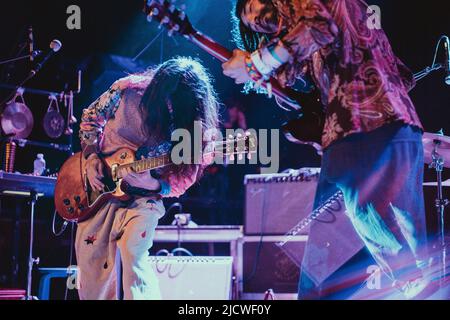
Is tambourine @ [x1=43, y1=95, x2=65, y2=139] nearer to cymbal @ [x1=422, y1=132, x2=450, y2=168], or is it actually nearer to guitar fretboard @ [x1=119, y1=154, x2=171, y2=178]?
guitar fretboard @ [x1=119, y1=154, x2=171, y2=178]

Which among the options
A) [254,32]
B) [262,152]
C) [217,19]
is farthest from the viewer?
[217,19]

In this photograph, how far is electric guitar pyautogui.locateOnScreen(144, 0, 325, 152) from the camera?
7.39ft

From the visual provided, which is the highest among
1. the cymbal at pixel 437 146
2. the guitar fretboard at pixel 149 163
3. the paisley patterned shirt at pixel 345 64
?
the paisley patterned shirt at pixel 345 64

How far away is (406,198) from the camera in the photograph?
6.50 ft

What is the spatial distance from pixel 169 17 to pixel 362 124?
1.02 meters

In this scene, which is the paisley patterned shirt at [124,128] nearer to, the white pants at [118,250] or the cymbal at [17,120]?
the white pants at [118,250]

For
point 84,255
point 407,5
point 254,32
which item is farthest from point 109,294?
point 407,5

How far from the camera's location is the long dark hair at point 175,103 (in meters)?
3.09

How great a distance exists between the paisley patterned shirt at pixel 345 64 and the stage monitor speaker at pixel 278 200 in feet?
5.75

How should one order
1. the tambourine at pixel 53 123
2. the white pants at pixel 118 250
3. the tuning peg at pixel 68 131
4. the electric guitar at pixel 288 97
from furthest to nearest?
the tambourine at pixel 53 123 → the tuning peg at pixel 68 131 → the white pants at pixel 118 250 → the electric guitar at pixel 288 97

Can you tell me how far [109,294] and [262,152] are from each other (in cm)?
123

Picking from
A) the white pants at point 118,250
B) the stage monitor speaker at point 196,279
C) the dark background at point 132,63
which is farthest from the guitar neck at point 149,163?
A: the dark background at point 132,63
